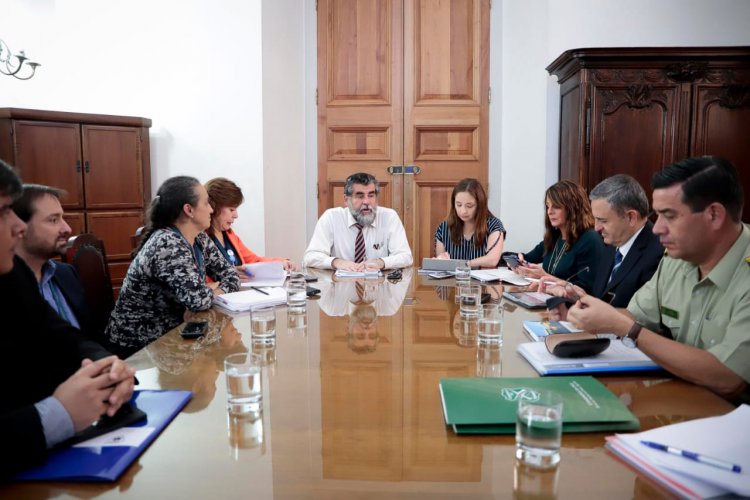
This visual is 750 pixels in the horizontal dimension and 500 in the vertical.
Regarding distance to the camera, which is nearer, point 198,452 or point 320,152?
point 198,452

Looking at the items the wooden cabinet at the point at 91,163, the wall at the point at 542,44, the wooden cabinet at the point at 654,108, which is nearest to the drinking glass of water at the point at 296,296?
the wooden cabinet at the point at 654,108

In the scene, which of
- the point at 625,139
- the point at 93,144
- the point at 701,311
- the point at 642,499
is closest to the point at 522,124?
the point at 625,139

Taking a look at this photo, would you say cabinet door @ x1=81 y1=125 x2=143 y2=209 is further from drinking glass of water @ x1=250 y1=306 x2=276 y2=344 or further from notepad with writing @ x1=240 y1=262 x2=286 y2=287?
drinking glass of water @ x1=250 y1=306 x2=276 y2=344

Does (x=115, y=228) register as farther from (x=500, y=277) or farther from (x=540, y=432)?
(x=540, y=432)

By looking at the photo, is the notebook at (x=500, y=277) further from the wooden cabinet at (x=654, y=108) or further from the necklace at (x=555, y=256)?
the wooden cabinet at (x=654, y=108)

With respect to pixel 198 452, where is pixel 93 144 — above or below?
above

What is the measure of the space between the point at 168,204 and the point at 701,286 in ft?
A: 6.49

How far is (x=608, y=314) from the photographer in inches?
61.6

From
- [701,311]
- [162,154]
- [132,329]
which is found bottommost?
[132,329]

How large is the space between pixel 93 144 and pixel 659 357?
4.42 metres

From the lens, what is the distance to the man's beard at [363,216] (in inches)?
156

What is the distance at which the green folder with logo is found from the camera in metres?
1.14

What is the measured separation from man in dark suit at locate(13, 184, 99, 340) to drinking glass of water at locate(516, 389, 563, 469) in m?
1.73

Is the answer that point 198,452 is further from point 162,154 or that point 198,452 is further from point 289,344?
point 162,154
